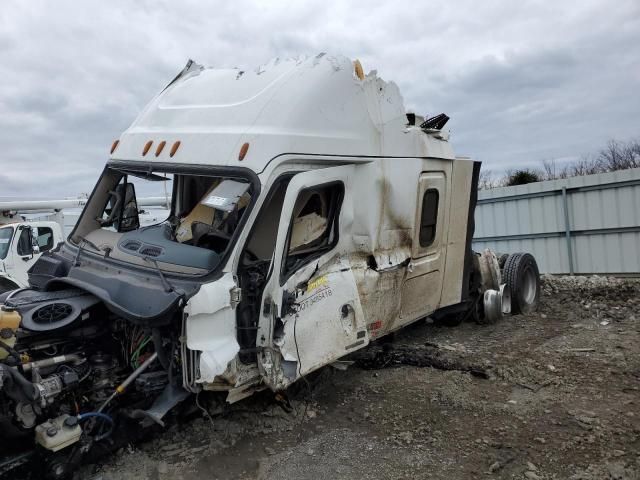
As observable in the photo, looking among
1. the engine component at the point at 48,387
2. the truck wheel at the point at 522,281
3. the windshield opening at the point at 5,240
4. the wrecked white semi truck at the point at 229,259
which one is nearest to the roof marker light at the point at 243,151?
the wrecked white semi truck at the point at 229,259

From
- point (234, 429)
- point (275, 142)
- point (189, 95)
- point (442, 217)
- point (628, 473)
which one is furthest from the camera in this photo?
point (442, 217)

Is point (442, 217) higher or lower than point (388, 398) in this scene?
higher

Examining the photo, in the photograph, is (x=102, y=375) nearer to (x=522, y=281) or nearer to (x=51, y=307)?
(x=51, y=307)

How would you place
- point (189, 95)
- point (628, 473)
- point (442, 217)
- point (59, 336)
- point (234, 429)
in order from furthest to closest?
1. point (442, 217)
2. point (189, 95)
3. point (234, 429)
4. point (59, 336)
5. point (628, 473)

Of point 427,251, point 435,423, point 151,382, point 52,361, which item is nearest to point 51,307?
point 52,361

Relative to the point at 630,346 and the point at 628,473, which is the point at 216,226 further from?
the point at 630,346

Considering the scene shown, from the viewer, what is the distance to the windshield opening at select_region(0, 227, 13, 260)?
37.3 ft

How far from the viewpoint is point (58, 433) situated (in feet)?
11.1

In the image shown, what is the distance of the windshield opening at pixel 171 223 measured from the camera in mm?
4148

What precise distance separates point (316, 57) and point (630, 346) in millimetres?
4597

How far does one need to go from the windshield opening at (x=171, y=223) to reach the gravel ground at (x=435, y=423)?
4.06ft

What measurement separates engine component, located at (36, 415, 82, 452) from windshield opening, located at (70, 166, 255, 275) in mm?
1177

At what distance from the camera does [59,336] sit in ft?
12.6

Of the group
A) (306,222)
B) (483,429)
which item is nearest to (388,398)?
(483,429)
